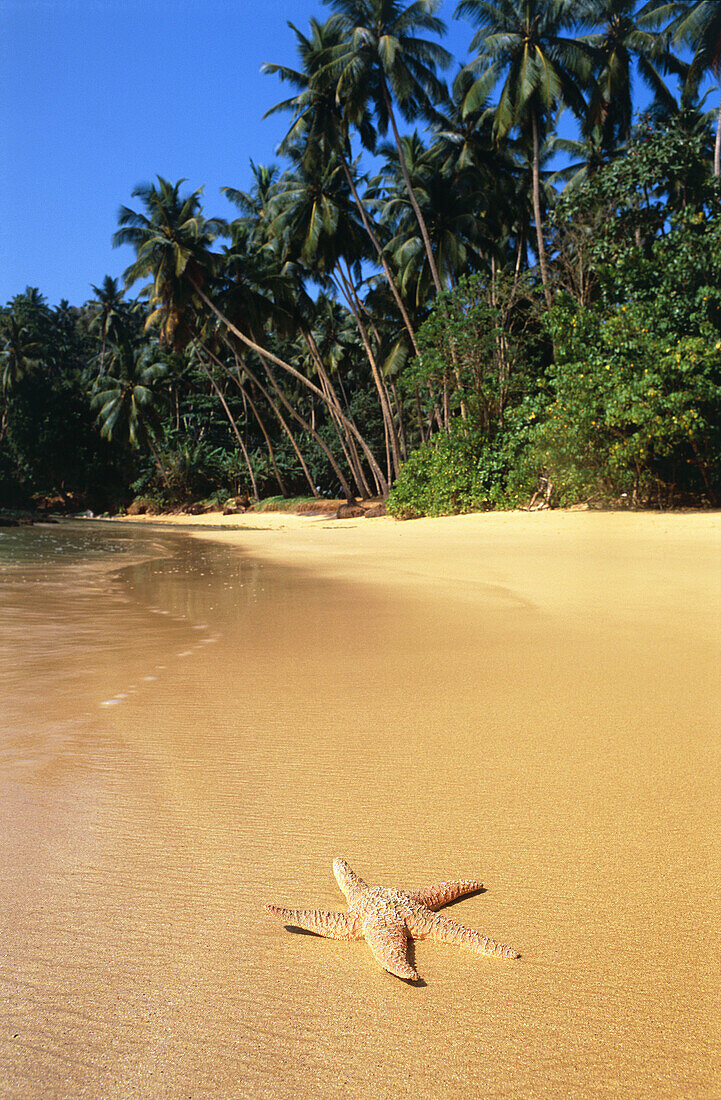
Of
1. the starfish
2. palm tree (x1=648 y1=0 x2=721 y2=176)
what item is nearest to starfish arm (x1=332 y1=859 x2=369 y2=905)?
the starfish

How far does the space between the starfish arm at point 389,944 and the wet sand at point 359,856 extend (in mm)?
47

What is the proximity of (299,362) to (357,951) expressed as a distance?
3730 cm

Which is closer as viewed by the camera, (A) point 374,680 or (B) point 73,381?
(A) point 374,680

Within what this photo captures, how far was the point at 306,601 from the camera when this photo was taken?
6.59 metres

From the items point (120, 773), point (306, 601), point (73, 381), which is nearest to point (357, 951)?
point (120, 773)

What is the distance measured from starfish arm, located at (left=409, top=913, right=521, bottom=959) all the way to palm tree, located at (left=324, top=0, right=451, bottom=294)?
2120cm

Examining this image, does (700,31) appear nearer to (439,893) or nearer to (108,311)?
(439,893)

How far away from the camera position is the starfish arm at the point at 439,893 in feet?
5.42

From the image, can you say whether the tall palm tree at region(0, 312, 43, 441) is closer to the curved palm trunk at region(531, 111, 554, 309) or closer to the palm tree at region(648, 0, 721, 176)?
the curved palm trunk at region(531, 111, 554, 309)

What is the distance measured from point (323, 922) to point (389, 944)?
0.17 metres

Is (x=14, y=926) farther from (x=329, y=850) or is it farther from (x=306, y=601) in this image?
(x=306, y=601)

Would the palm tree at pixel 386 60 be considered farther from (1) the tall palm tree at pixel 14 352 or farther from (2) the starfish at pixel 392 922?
(1) the tall palm tree at pixel 14 352

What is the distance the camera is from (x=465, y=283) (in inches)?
719

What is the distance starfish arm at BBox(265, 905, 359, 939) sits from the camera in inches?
61.9
